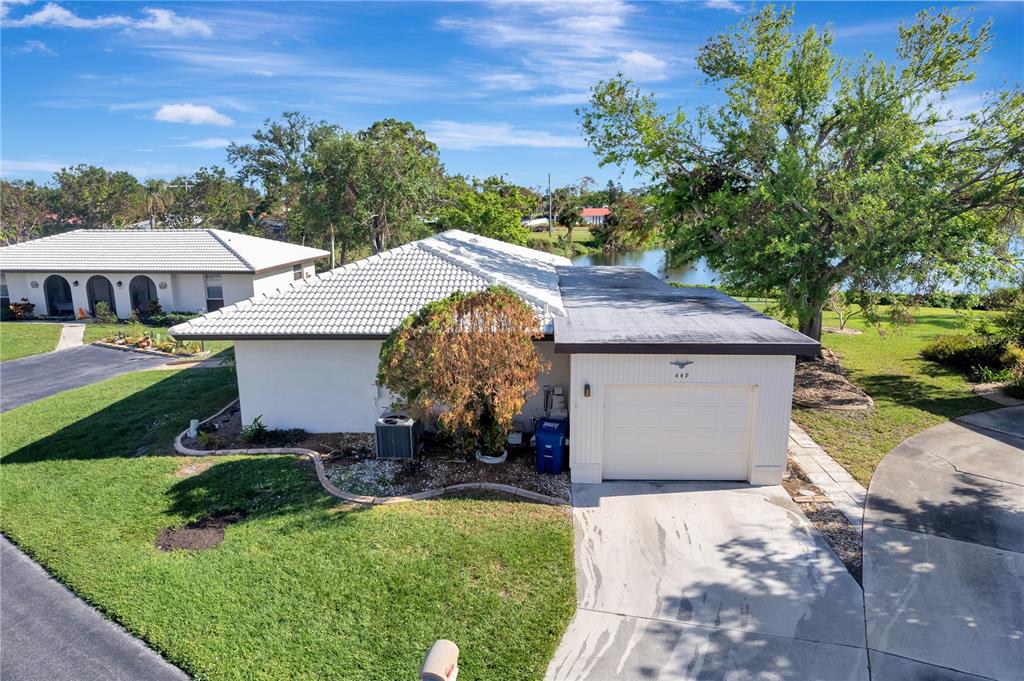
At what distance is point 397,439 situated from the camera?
423 inches

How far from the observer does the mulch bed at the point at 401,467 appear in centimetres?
1009

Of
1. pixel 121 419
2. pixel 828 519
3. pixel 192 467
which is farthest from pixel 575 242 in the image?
pixel 828 519

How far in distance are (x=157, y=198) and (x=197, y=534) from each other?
60.3 m

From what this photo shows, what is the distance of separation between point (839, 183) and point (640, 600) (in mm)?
12522

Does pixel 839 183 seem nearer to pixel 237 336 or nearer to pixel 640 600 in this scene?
pixel 640 600

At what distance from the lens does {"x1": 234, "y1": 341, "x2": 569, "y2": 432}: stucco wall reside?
39.2 feet

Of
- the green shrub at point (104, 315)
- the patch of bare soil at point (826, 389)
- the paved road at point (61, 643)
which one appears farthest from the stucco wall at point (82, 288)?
the patch of bare soil at point (826, 389)

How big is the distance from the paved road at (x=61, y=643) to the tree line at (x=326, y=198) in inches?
718

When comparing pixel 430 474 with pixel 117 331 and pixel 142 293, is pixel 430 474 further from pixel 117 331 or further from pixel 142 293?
pixel 142 293

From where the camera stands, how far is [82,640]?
21.7 ft

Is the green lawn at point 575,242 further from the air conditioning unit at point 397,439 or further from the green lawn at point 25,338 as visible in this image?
the air conditioning unit at point 397,439

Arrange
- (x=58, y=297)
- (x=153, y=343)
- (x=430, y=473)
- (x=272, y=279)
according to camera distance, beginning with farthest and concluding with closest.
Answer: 1. (x=58, y=297)
2. (x=272, y=279)
3. (x=153, y=343)
4. (x=430, y=473)

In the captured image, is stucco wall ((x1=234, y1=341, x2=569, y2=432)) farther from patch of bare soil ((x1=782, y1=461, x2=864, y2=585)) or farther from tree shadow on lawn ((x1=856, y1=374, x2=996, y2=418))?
tree shadow on lawn ((x1=856, y1=374, x2=996, y2=418))

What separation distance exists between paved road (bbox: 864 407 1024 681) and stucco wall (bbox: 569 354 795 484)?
1.72m
